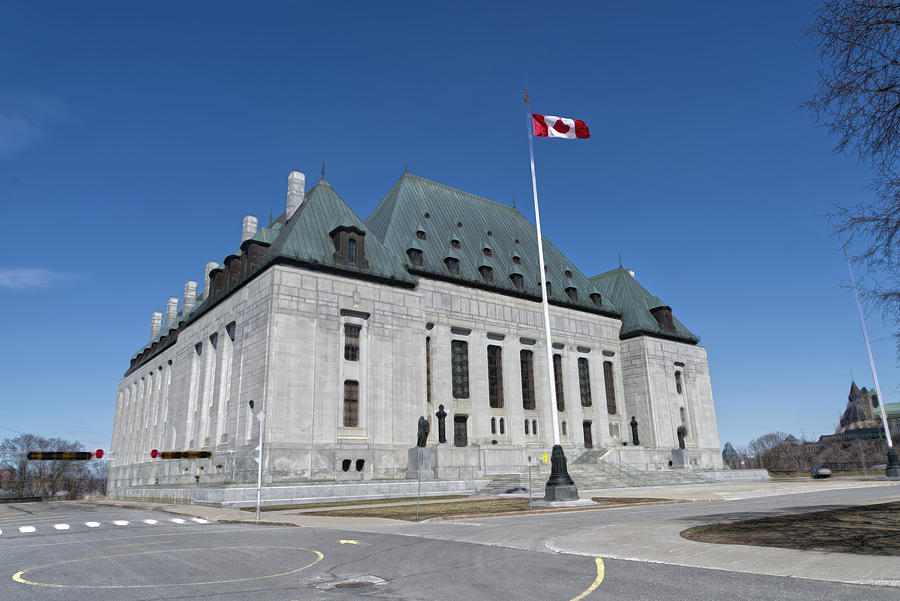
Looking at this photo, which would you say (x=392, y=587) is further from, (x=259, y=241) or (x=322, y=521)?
(x=259, y=241)

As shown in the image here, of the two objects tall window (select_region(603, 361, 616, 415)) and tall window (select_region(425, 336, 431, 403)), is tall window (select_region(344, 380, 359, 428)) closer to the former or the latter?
tall window (select_region(425, 336, 431, 403))

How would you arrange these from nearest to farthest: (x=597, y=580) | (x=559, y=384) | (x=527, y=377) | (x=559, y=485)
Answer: (x=597, y=580) < (x=559, y=485) < (x=527, y=377) < (x=559, y=384)

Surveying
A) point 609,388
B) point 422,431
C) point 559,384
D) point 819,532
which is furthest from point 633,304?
point 819,532

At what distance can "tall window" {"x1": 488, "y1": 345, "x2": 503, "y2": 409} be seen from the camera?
50.6 metres

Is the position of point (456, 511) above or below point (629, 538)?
below

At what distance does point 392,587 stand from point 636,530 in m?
7.74

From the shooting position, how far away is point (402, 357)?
43719 millimetres

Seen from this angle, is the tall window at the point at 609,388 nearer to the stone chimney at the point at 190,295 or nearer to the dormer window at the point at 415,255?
the dormer window at the point at 415,255

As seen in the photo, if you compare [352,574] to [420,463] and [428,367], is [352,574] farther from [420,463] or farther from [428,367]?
[428,367]

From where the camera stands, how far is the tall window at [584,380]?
56588mm

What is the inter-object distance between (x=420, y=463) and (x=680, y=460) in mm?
27455

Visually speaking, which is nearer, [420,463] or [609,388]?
[420,463]

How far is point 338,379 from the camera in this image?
40.1 m

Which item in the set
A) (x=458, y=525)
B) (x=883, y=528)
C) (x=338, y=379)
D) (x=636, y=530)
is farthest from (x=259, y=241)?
(x=883, y=528)
